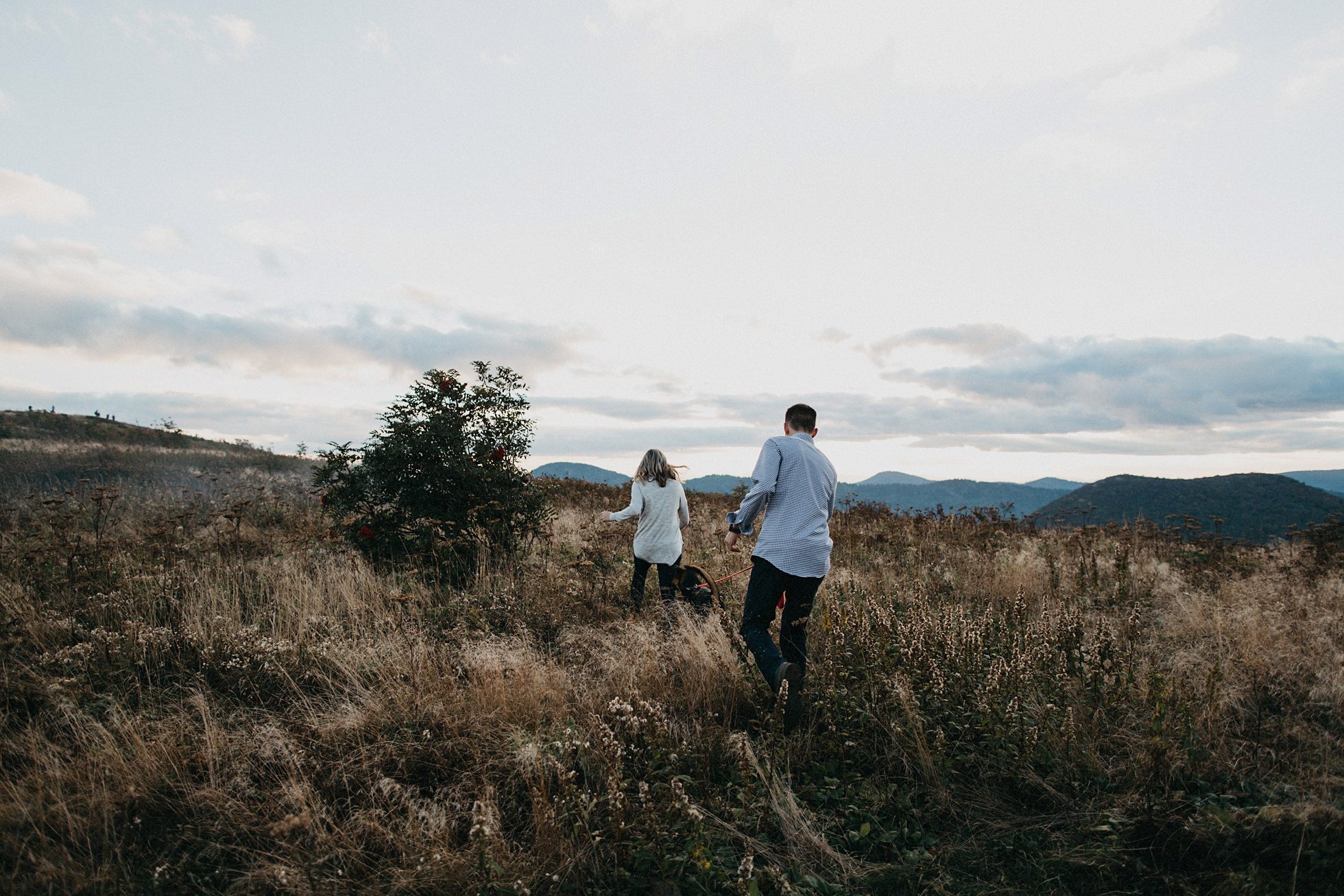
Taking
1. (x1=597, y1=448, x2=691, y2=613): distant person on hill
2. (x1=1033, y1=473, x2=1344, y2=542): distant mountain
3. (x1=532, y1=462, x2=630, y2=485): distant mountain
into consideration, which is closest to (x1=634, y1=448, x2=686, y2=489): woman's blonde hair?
(x1=597, y1=448, x2=691, y2=613): distant person on hill

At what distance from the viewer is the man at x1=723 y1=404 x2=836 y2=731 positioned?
3.98 meters

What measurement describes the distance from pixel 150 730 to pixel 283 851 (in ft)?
5.24

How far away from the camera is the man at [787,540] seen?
398cm

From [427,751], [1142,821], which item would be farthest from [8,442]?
[1142,821]

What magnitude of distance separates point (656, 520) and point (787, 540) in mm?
2308

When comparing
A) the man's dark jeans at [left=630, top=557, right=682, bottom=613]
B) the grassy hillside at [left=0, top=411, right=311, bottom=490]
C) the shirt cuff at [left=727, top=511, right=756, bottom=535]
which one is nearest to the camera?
the shirt cuff at [left=727, top=511, right=756, bottom=535]

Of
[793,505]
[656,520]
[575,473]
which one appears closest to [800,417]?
[793,505]

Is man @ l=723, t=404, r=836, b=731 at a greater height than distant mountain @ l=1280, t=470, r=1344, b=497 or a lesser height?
lesser

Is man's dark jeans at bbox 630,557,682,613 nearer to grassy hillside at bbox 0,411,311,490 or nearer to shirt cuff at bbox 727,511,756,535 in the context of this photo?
shirt cuff at bbox 727,511,756,535

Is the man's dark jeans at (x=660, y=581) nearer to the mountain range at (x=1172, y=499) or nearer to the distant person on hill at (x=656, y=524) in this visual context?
the distant person on hill at (x=656, y=524)

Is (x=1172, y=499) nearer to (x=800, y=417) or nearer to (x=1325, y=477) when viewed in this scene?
(x=800, y=417)

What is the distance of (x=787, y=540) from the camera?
4.00 meters

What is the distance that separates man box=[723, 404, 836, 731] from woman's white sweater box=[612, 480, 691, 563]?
Result: 1.88 metres

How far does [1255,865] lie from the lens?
2.49 meters
